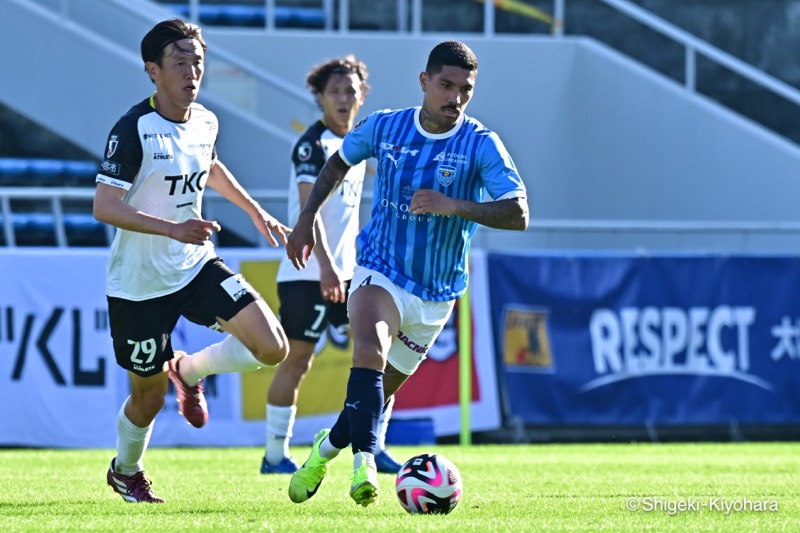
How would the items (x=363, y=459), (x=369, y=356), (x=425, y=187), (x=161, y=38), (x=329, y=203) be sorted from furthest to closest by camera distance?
(x=329, y=203) < (x=161, y=38) < (x=425, y=187) < (x=369, y=356) < (x=363, y=459)

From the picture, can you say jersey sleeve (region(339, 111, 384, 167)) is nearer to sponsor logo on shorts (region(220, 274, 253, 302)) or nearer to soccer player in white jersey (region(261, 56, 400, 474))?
sponsor logo on shorts (region(220, 274, 253, 302))

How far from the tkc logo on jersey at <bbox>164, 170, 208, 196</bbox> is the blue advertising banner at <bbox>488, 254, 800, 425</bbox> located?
18.9 ft

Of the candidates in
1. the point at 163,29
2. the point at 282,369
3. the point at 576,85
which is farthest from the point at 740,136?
the point at 163,29

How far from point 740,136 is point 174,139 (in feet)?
39.3

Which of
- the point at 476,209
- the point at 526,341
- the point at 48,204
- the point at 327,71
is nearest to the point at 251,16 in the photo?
the point at 48,204

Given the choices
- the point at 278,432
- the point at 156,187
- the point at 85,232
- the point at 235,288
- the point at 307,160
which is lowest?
the point at 278,432

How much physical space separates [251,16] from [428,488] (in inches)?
495

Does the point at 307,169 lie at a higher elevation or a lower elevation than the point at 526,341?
higher

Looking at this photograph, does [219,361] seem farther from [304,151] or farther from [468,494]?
[304,151]

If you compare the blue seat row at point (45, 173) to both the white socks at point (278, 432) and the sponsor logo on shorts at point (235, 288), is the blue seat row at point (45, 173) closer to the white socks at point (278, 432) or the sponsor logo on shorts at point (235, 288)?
the white socks at point (278, 432)

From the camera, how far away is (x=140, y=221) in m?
6.40

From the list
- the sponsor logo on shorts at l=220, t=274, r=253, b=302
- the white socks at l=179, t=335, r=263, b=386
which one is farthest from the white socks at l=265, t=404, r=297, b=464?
the sponsor logo on shorts at l=220, t=274, r=253, b=302

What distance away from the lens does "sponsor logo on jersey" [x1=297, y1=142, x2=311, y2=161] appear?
863 centimetres

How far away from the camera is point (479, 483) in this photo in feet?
26.5
